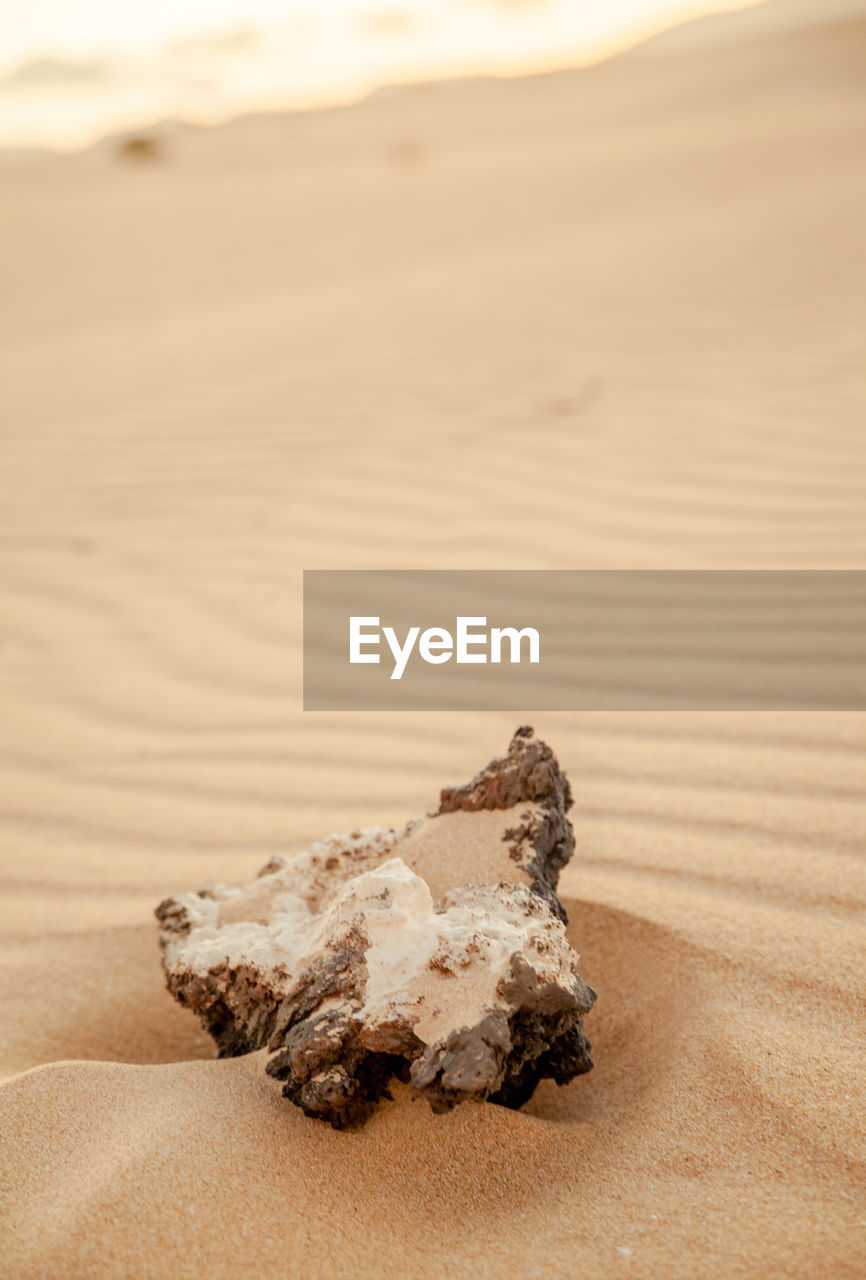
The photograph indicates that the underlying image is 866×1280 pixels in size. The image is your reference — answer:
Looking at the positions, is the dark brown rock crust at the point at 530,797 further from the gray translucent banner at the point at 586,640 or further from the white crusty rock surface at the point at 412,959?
the gray translucent banner at the point at 586,640

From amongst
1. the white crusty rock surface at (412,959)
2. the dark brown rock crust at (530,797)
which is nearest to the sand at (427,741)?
the white crusty rock surface at (412,959)

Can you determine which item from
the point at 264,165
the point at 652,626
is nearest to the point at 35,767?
the point at 652,626

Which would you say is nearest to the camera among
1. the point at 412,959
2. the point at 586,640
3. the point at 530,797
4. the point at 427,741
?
the point at 412,959

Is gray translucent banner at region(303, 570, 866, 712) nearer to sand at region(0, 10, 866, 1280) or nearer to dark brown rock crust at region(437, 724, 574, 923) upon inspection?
sand at region(0, 10, 866, 1280)

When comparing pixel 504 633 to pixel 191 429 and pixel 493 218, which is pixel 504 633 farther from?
pixel 493 218

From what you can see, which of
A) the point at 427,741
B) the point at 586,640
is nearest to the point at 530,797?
the point at 427,741

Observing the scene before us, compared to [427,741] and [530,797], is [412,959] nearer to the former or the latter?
[530,797]
